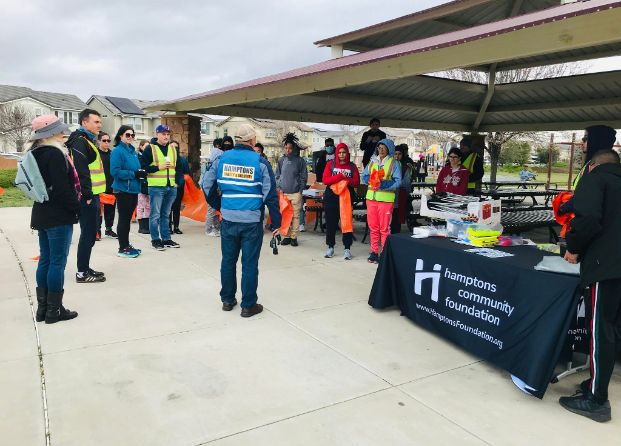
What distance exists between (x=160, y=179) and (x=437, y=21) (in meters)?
8.09

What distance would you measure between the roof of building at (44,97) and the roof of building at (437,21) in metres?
52.5

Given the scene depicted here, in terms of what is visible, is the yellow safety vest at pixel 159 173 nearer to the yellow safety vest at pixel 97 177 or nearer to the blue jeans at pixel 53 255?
the yellow safety vest at pixel 97 177

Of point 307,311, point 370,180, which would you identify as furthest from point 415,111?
point 307,311

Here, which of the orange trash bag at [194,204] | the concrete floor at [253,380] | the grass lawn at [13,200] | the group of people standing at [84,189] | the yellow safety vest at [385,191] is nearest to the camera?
the concrete floor at [253,380]

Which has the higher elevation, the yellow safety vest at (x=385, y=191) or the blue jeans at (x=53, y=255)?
the yellow safety vest at (x=385, y=191)

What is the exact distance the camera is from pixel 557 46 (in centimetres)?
350

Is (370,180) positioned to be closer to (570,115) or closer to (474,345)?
(474,345)

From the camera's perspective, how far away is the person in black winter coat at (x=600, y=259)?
2.80m

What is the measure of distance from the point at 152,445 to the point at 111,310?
7.97 feet

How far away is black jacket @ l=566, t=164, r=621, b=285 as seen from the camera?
9.16 feet

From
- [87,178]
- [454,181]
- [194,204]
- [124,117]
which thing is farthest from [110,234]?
[124,117]

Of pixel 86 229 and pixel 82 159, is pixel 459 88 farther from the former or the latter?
pixel 86 229

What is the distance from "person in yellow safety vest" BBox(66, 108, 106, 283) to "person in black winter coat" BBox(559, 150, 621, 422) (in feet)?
15.1

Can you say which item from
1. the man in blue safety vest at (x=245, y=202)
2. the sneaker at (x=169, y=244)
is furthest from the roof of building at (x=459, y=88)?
the sneaker at (x=169, y=244)
